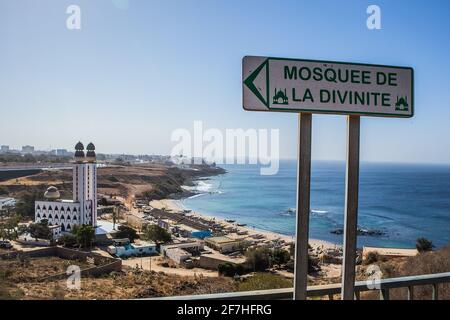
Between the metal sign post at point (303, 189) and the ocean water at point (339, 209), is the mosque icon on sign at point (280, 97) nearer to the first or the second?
the metal sign post at point (303, 189)

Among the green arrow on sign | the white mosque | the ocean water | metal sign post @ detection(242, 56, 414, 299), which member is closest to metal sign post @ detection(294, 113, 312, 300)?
metal sign post @ detection(242, 56, 414, 299)

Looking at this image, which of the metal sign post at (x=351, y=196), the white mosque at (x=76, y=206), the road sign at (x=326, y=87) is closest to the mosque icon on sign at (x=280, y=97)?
the road sign at (x=326, y=87)

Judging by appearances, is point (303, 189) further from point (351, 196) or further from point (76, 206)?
point (76, 206)

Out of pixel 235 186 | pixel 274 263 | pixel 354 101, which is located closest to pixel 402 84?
pixel 354 101

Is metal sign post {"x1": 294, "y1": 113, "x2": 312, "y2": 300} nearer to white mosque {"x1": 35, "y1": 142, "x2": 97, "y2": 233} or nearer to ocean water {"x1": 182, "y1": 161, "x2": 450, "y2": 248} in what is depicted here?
ocean water {"x1": 182, "y1": 161, "x2": 450, "y2": 248}

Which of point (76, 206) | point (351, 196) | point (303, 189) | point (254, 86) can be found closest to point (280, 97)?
point (254, 86)
